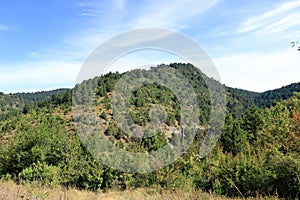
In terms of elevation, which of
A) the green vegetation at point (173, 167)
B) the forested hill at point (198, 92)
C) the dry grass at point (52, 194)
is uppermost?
the forested hill at point (198, 92)

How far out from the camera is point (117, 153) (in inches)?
515

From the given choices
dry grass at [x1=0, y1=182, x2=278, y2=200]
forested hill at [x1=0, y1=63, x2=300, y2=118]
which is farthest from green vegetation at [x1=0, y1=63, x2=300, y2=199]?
forested hill at [x1=0, y1=63, x2=300, y2=118]

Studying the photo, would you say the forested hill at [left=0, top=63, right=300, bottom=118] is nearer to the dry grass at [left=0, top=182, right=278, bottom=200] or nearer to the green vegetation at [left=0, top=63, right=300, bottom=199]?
the green vegetation at [left=0, top=63, right=300, bottom=199]

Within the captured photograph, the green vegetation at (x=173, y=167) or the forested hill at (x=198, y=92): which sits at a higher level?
the forested hill at (x=198, y=92)

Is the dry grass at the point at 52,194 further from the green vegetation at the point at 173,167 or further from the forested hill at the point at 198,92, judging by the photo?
the forested hill at the point at 198,92

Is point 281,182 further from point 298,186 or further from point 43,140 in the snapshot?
point 43,140

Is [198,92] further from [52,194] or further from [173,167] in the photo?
[52,194]

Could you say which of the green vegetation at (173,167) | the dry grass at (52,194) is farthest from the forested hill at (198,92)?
the dry grass at (52,194)

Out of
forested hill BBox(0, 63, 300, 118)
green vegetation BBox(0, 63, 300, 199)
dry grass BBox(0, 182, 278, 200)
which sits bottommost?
green vegetation BBox(0, 63, 300, 199)

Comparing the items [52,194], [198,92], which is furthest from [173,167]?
[198,92]

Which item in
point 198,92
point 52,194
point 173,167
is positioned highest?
point 198,92

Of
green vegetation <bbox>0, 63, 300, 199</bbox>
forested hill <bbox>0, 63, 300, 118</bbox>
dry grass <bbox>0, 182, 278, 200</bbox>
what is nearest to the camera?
dry grass <bbox>0, 182, 278, 200</bbox>

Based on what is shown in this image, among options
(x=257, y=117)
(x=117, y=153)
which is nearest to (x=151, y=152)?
(x=117, y=153)

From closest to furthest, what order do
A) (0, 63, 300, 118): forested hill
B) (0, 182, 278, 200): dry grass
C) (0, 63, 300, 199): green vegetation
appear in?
1. (0, 182, 278, 200): dry grass
2. (0, 63, 300, 199): green vegetation
3. (0, 63, 300, 118): forested hill
